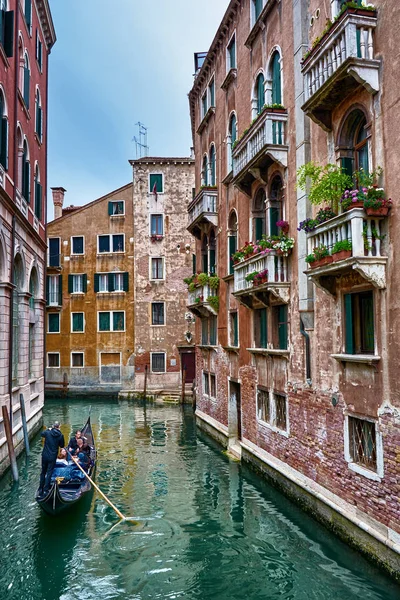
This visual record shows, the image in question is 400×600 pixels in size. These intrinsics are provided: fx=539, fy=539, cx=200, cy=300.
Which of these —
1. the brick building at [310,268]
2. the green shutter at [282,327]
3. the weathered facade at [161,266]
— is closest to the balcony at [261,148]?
the brick building at [310,268]

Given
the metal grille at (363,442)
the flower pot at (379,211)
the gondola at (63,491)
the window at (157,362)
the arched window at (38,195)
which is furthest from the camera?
the window at (157,362)

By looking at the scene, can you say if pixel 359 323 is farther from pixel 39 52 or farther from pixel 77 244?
pixel 77 244

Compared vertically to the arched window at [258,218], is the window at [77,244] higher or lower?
higher

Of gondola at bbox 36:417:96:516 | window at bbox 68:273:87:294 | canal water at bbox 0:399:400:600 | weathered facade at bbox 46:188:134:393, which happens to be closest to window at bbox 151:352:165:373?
weathered facade at bbox 46:188:134:393

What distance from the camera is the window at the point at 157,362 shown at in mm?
27609

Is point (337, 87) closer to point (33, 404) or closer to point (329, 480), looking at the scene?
point (329, 480)

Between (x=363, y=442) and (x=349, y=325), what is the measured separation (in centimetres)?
160

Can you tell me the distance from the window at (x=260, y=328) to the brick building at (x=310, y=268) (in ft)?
0.12

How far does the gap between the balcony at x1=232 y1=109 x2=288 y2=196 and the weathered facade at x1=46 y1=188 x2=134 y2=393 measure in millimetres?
17034

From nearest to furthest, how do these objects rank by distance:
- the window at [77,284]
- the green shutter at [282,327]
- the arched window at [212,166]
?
the green shutter at [282,327] < the arched window at [212,166] < the window at [77,284]

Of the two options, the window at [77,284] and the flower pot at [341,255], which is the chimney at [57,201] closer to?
the window at [77,284]

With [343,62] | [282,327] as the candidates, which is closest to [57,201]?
[282,327]

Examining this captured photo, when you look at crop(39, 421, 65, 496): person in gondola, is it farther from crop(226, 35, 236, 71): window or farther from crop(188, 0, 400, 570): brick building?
crop(226, 35, 236, 71): window

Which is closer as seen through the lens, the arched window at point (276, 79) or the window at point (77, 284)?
the arched window at point (276, 79)
